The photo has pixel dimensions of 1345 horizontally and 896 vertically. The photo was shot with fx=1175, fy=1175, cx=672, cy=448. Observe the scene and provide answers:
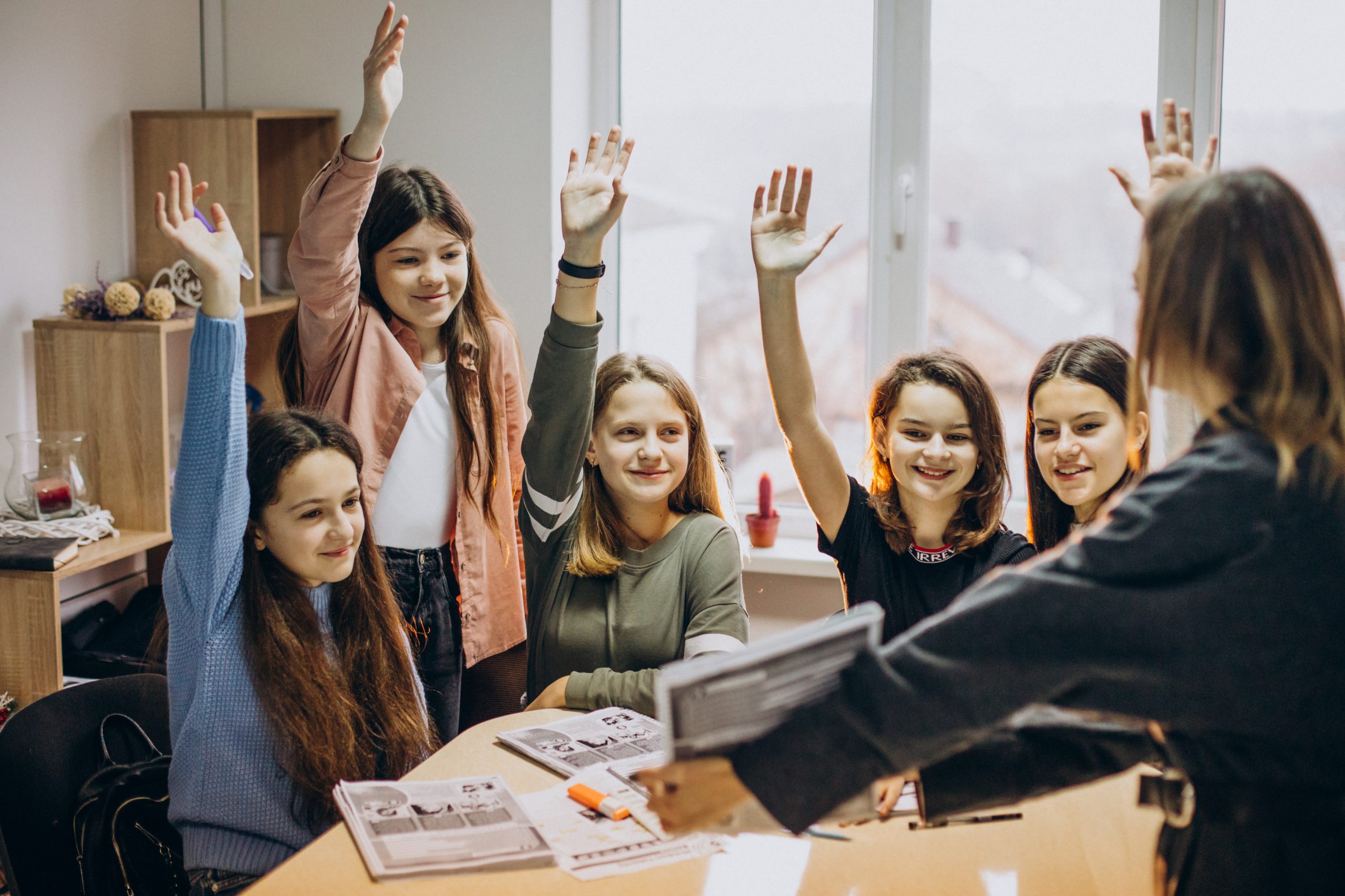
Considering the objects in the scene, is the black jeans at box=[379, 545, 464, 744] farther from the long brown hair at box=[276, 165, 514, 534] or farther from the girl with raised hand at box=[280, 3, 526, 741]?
the long brown hair at box=[276, 165, 514, 534]

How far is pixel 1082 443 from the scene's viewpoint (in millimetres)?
1872

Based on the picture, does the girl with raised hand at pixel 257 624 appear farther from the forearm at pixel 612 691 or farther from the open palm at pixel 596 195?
the open palm at pixel 596 195

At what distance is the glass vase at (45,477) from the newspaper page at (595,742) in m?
1.40

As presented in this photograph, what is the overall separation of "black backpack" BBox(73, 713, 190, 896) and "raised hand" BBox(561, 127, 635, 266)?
3.08 ft

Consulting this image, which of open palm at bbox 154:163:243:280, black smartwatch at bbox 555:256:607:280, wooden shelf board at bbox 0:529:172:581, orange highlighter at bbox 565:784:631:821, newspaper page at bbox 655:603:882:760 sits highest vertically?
open palm at bbox 154:163:243:280

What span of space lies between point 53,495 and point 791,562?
1716 mm

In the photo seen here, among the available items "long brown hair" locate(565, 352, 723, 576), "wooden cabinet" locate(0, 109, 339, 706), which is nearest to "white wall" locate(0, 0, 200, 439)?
"wooden cabinet" locate(0, 109, 339, 706)

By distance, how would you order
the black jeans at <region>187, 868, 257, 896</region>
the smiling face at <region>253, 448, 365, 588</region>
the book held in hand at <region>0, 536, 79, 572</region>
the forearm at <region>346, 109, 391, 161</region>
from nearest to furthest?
the black jeans at <region>187, 868, 257, 896</region>, the smiling face at <region>253, 448, 365, 588</region>, the forearm at <region>346, 109, 391, 161</region>, the book held in hand at <region>0, 536, 79, 572</region>

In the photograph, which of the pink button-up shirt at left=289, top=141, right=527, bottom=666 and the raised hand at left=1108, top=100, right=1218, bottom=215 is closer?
the raised hand at left=1108, top=100, right=1218, bottom=215

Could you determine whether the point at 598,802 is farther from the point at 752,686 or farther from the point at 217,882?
the point at 752,686

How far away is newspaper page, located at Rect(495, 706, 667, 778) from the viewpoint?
5.08 ft

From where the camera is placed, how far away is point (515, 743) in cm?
161

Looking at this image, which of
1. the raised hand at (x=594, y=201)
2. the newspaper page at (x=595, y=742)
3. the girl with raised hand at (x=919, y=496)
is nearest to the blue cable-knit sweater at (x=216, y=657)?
the newspaper page at (x=595, y=742)

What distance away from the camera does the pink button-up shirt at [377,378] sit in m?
2.02
